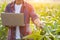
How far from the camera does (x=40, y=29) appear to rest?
1039mm

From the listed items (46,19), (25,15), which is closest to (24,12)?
(25,15)

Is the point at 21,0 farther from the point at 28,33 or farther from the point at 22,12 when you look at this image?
the point at 28,33

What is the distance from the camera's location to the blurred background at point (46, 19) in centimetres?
101

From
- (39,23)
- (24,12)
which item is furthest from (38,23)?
(24,12)

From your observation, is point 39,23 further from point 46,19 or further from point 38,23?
point 46,19

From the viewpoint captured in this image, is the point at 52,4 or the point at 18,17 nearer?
the point at 18,17

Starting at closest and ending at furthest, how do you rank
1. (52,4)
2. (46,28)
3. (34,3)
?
(46,28), (34,3), (52,4)

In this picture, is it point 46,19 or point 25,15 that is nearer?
point 25,15

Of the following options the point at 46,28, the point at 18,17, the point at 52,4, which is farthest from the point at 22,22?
the point at 52,4

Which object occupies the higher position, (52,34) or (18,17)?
(18,17)

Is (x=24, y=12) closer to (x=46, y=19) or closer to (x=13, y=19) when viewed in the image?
(x=13, y=19)

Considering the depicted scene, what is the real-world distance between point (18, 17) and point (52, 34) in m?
0.23

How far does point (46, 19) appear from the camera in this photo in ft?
3.91

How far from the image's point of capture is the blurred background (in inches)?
39.7
